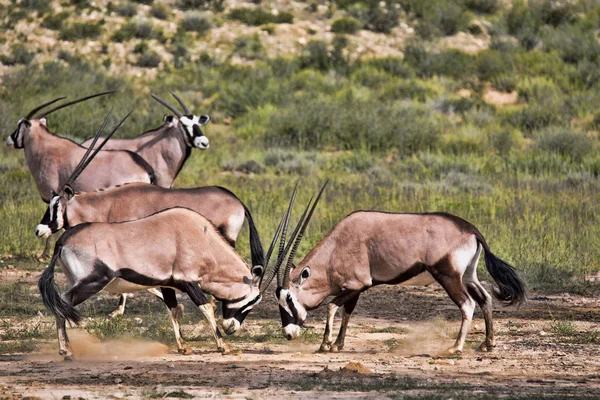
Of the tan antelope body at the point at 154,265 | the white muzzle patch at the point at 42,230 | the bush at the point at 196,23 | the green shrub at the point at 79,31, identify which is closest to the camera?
the tan antelope body at the point at 154,265

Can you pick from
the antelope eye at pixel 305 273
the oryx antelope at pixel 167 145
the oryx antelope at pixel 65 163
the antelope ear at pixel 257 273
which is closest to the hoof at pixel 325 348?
the antelope eye at pixel 305 273

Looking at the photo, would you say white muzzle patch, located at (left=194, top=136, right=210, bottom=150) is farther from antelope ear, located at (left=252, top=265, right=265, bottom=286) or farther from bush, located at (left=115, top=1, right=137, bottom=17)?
bush, located at (left=115, top=1, right=137, bottom=17)

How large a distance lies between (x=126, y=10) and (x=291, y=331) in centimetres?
2823

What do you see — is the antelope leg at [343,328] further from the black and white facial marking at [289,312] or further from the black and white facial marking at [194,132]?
the black and white facial marking at [194,132]

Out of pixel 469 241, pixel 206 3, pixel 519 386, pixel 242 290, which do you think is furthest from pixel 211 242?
pixel 206 3

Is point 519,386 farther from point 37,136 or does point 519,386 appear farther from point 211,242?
point 37,136

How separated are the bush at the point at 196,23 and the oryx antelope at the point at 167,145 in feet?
66.8

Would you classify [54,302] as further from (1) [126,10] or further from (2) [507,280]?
(1) [126,10]

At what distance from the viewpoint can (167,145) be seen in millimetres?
15133

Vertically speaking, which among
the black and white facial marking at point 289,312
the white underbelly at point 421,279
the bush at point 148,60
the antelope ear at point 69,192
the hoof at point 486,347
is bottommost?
the bush at point 148,60

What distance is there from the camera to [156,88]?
29.4 metres

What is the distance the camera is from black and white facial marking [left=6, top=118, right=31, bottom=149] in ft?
46.6

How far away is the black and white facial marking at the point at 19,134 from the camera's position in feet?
→ 46.6

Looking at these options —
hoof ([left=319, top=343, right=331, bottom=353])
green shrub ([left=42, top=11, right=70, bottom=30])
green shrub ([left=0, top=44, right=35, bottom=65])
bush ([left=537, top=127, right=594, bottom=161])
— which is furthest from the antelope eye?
green shrub ([left=42, top=11, right=70, bottom=30])
